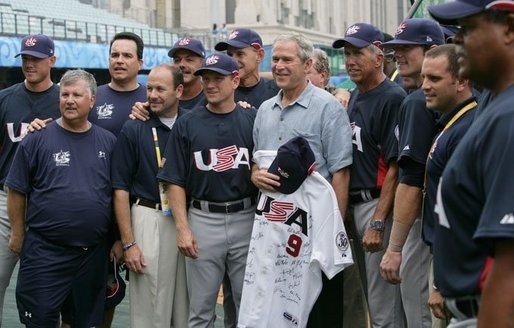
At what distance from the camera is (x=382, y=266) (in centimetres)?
529

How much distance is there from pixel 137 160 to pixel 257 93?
1261 mm

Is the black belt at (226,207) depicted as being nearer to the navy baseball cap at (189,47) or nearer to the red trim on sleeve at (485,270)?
the navy baseball cap at (189,47)

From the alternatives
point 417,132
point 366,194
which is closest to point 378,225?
point 366,194

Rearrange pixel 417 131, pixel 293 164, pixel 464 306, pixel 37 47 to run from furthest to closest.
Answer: pixel 37 47 < pixel 293 164 < pixel 417 131 < pixel 464 306

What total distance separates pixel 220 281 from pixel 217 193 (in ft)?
2.02

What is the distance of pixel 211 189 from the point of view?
5906 millimetres

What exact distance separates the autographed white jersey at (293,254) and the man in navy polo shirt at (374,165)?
0.27m

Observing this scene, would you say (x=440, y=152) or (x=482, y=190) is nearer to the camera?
→ (x=482, y=190)

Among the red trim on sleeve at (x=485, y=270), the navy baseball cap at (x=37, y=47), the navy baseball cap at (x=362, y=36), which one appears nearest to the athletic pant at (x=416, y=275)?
the navy baseball cap at (x=362, y=36)

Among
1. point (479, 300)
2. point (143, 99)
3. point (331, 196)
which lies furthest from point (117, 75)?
point (479, 300)

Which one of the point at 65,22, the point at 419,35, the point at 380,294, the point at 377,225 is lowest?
the point at 380,294

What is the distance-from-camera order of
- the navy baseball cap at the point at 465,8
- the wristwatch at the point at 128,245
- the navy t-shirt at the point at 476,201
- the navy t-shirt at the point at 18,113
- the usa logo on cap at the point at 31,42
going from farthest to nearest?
the usa logo on cap at the point at 31,42, the navy t-shirt at the point at 18,113, the wristwatch at the point at 128,245, the navy baseball cap at the point at 465,8, the navy t-shirt at the point at 476,201

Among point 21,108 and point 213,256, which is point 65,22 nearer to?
point 21,108

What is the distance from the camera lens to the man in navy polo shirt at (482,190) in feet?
8.46
